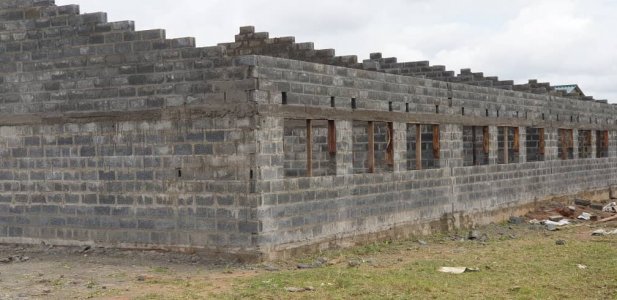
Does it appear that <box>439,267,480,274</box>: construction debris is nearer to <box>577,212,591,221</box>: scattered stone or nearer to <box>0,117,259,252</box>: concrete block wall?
<box>0,117,259,252</box>: concrete block wall

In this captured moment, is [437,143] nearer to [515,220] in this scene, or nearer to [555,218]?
[515,220]

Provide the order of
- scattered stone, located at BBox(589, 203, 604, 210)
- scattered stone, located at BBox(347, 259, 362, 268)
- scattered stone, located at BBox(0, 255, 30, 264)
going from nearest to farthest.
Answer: scattered stone, located at BBox(347, 259, 362, 268) → scattered stone, located at BBox(0, 255, 30, 264) → scattered stone, located at BBox(589, 203, 604, 210)

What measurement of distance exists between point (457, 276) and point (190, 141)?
4521 millimetres

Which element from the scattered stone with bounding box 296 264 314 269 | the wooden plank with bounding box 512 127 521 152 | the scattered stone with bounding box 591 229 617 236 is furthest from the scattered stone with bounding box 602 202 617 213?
the scattered stone with bounding box 296 264 314 269

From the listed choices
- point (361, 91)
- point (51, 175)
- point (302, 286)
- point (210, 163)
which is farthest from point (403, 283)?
point (51, 175)

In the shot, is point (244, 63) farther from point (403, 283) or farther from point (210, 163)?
point (403, 283)

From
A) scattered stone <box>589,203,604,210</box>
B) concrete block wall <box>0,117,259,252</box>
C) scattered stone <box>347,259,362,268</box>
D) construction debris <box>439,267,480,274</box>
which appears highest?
concrete block wall <box>0,117,259,252</box>

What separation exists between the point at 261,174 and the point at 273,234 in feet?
3.20

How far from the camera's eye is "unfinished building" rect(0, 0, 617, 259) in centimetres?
1235

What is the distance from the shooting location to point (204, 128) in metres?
12.5

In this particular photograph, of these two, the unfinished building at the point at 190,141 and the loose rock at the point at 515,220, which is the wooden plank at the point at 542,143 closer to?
the loose rock at the point at 515,220

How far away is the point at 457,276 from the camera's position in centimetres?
1132

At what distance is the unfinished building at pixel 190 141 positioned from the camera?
12352 mm

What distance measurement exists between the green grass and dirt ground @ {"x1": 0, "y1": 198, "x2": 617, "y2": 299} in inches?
9.2
